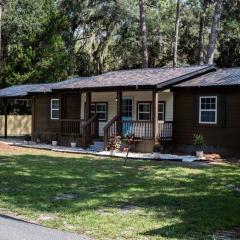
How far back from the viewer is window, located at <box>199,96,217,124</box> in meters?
23.2

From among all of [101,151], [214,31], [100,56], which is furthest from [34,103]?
[100,56]

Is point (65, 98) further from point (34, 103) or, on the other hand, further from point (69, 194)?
point (69, 194)

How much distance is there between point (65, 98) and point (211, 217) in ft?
69.8

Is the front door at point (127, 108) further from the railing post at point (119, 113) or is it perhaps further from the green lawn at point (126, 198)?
the green lawn at point (126, 198)

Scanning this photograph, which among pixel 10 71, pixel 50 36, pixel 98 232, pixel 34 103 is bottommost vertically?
pixel 98 232

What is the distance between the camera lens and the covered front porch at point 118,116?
24234mm

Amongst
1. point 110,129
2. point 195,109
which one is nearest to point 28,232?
point 195,109

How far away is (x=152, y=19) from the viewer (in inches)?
1847

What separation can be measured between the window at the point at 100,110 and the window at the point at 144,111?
2.42 m

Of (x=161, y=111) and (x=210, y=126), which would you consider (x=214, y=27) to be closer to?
(x=161, y=111)

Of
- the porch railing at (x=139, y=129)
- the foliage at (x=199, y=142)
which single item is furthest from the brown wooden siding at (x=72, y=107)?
the foliage at (x=199, y=142)

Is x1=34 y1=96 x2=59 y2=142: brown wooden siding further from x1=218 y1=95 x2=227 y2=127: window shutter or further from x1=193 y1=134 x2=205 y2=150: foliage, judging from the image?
x1=218 y1=95 x2=227 y2=127: window shutter

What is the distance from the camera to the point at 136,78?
2598cm

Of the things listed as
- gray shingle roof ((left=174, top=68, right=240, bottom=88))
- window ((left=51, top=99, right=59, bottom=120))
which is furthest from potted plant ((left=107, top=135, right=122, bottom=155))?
window ((left=51, top=99, right=59, bottom=120))
